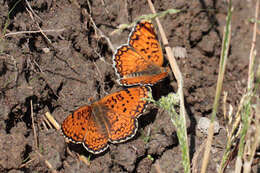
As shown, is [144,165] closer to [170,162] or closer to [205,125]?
[170,162]

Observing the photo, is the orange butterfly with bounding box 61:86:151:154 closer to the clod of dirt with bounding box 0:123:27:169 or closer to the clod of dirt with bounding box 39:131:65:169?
the clod of dirt with bounding box 39:131:65:169

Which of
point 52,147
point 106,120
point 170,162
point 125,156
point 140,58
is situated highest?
point 140,58

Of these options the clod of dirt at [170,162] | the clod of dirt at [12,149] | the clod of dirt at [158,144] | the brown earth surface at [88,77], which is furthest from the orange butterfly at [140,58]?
the clod of dirt at [12,149]

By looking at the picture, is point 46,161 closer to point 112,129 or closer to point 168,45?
point 112,129

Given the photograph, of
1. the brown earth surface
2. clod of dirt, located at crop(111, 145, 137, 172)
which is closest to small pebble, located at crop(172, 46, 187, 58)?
the brown earth surface

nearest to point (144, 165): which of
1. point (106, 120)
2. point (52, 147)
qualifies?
point (106, 120)

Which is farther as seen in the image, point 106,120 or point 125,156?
point 106,120
